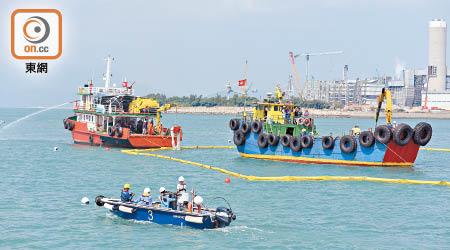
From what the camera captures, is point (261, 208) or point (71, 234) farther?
point (261, 208)

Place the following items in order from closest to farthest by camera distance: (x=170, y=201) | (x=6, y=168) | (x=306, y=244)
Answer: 1. (x=306, y=244)
2. (x=170, y=201)
3. (x=6, y=168)

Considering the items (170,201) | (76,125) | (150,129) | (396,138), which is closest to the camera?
(170,201)

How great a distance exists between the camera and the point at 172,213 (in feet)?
78.9

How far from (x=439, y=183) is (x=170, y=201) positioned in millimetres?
19309

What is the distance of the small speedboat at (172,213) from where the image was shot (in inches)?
920

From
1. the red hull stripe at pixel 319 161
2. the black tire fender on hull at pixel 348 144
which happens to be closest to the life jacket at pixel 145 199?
the black tire fender on hull at pixel 348 144

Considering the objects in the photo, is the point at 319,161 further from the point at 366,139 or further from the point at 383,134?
the point at 383,134

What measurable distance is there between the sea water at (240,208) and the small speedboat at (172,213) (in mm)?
324

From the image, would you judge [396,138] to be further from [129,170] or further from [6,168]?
[6,168]

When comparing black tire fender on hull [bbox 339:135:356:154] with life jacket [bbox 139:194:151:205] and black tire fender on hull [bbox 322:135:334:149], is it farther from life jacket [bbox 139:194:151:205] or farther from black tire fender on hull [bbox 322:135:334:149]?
life jacket [bbox 139:194:151:205]

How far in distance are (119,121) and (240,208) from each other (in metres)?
31.4

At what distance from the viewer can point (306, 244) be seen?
22438mm

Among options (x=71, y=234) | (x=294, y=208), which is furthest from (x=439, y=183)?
(x=71, y=234)

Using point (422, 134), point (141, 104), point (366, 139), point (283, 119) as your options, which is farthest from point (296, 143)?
point (141, 104)
